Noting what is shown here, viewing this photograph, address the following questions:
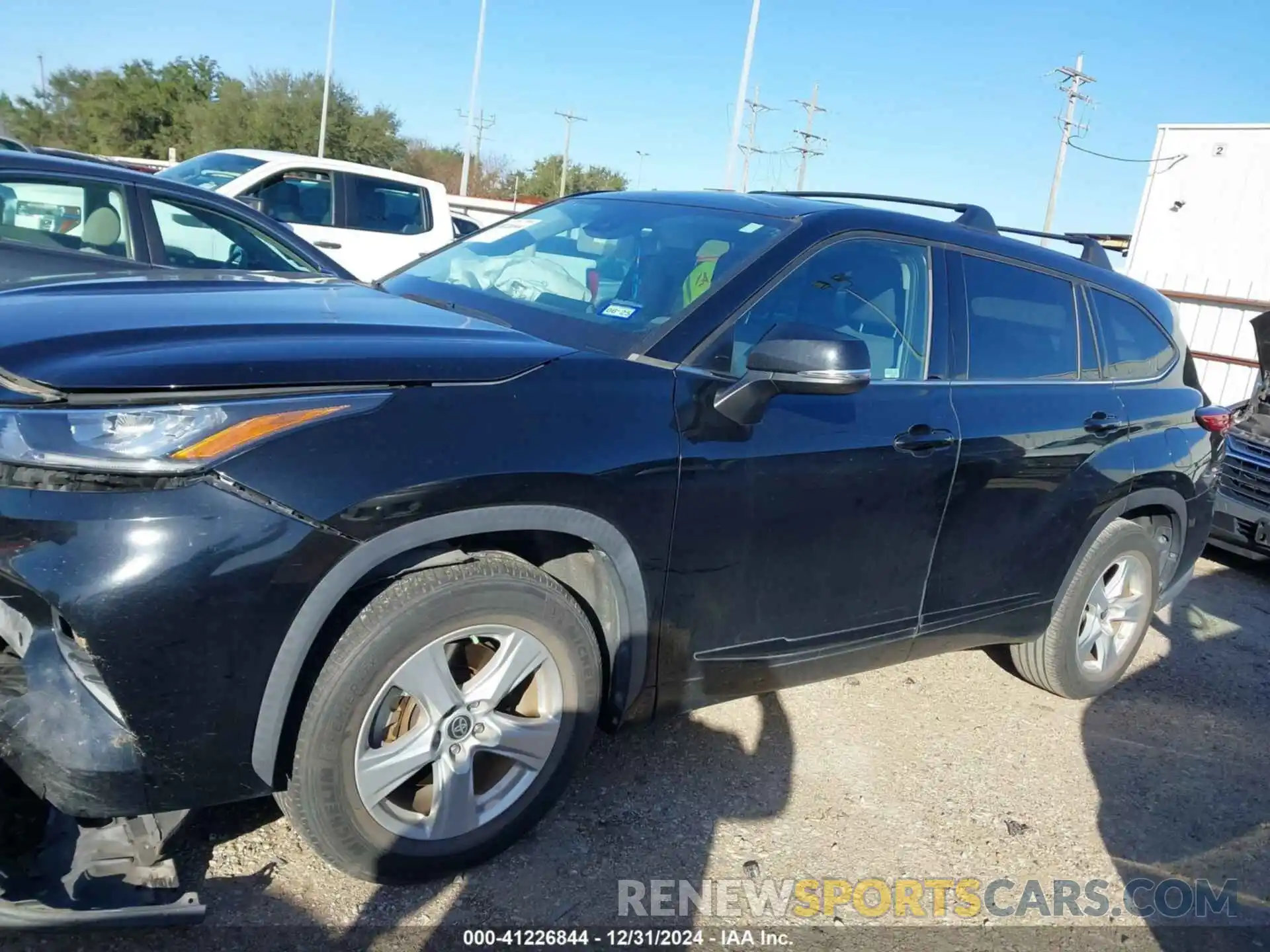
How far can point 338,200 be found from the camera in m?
9.60

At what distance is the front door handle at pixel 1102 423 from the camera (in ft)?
12.0

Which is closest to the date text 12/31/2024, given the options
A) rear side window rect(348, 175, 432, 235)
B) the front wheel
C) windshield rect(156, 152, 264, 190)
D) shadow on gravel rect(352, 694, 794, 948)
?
shadow on gravel rect(352, 694, 794, 948)

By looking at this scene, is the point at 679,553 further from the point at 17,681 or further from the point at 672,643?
the point at 17,681

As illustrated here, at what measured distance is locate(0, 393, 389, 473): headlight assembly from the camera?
6.15 ft

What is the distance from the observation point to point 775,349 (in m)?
2.51

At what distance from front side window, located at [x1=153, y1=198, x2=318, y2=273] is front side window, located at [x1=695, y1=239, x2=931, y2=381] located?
10.3 ft

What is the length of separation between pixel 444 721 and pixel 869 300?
6.09 ft

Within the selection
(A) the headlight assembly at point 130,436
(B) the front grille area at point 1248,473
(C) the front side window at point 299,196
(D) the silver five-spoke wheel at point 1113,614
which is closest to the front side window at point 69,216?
(A) the headlight assembly at point 130,436

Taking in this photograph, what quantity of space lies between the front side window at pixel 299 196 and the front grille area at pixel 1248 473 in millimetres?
7953

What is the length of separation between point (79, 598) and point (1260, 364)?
7788 mm

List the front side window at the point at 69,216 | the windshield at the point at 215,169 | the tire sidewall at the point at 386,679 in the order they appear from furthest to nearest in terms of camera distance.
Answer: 1. the windshield at the point at 215,169
2. the front side window at the point at 69,216
3. the tire sidewall at the point at 386,679

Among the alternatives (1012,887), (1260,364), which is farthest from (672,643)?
(1260,364)

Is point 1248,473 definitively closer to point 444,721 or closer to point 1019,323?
point 1019,323

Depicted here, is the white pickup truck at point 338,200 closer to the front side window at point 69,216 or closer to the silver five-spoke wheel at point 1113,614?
the front side window at point 69,216
